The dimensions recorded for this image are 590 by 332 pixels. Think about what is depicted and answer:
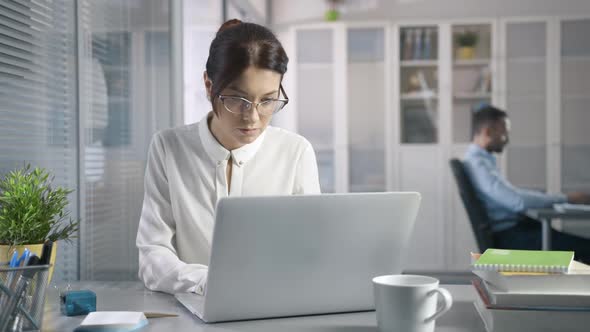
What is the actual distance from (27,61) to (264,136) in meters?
0.67

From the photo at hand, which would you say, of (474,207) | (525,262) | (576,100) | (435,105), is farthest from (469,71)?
(525,262)

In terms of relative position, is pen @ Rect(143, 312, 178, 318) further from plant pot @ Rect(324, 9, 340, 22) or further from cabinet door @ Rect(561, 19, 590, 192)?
cabinet door @ Rect(561, 19, 590, 192)

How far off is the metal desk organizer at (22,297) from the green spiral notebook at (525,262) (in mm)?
665

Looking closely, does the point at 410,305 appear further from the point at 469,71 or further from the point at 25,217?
the point at 469,71

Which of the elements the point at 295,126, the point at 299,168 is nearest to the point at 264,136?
the point at 299,168

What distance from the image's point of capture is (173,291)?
1232 millimetres

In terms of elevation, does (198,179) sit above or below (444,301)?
above

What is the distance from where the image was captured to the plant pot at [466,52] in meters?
4.95

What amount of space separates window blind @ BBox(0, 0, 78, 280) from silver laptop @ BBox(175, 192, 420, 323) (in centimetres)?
87

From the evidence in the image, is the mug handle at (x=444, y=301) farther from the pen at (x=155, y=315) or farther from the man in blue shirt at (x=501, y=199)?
the man in blue shirt at (x=501, y=199)

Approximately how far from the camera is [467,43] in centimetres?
495

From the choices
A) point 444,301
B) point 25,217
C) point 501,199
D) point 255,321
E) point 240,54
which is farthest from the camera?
point 501,199

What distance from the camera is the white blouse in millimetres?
1513

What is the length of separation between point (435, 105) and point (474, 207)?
6.78ft
